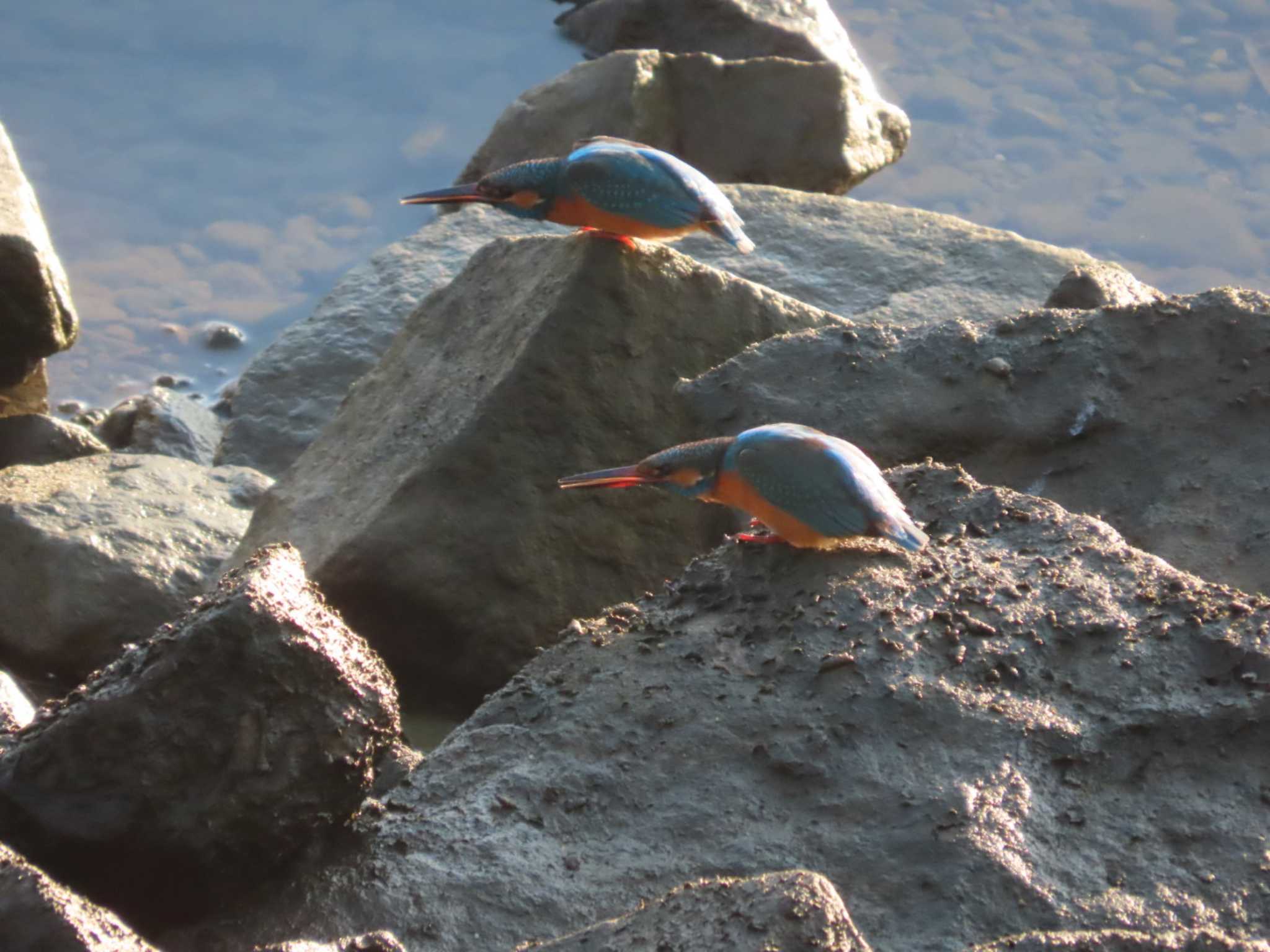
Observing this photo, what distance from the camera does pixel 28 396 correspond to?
21.6 feet

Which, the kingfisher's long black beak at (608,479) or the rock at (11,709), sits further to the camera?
the kingfisher's long black beak at (608,479)

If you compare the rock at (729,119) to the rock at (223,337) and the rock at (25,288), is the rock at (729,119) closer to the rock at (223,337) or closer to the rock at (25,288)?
the rock at (223,337)

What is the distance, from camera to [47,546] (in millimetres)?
4570

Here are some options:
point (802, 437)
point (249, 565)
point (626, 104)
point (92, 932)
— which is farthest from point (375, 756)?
point (626, 104)

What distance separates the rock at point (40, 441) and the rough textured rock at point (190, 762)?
395 cm

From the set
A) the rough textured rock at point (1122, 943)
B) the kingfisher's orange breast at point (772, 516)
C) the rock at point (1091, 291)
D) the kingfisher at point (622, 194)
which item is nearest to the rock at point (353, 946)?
the rough textured rock at point (1122, 943)

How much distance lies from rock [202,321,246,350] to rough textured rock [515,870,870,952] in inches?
238

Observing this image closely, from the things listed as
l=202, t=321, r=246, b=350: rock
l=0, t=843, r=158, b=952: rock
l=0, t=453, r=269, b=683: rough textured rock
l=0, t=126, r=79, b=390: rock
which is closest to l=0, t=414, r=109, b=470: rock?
l=0, t=126, r=79, b=390: rock

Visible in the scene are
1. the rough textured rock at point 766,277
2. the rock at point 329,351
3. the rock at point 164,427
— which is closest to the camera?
the rough textured rock at point 766,277

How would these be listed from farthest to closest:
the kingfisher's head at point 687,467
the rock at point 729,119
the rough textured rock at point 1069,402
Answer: the rock at point 729,119 < the rough textured rock at point 1069,402 < the kingfisher's head at point 687,467

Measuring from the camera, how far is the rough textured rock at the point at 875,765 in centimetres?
221

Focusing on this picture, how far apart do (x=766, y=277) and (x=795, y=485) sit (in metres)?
2.61

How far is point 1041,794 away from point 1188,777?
255 mm

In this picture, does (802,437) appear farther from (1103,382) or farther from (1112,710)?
(1103,382)
